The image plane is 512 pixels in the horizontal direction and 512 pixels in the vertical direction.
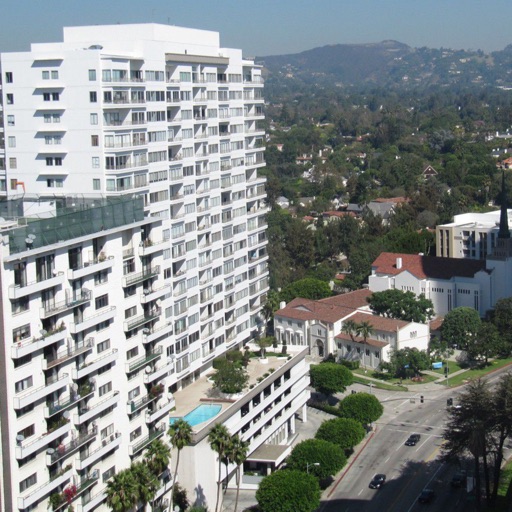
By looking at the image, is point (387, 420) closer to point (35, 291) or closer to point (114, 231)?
point (114, 231)

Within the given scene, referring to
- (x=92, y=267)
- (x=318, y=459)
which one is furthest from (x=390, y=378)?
(x=92, y=267)

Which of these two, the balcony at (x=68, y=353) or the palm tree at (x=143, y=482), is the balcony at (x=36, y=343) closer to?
the balcony at (x=68, y=353)

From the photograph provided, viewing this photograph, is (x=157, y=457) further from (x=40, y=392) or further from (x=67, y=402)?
(x=40, y=392)

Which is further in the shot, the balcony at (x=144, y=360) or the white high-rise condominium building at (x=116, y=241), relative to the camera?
the balcony at (x=144, y=360)

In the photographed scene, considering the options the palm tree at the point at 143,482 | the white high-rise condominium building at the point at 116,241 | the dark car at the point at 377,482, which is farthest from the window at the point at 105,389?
the dark car at the point at 377,482

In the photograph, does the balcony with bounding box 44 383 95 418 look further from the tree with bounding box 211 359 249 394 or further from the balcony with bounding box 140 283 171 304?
the tree with bounding box 211 359 249 394

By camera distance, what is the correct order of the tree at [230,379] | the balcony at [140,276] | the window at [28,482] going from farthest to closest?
the tree at [230,379] < the balcony at [140,276] < the window at [28,482]

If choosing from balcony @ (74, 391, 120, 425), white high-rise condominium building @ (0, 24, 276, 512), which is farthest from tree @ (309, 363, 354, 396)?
balcony @ (74, 391, 120, 425)
